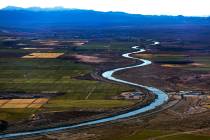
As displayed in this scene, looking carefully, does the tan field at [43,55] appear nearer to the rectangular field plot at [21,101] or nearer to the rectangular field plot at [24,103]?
the rectangular field plot at [24,103]

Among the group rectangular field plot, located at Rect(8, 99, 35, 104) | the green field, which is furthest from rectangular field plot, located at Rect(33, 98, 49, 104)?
the green field

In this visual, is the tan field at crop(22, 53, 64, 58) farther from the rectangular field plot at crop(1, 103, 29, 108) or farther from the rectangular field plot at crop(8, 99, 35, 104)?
the rectangular field plot at crop(1, 103, 29, 108)

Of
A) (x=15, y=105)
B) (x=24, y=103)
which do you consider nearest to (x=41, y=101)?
(x=24, y=103)

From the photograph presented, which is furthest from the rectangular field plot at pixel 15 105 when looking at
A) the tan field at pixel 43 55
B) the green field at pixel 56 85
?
the tan field at pixel 43 55

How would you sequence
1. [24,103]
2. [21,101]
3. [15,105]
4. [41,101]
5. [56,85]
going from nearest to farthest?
[15,105]
[24,103]
[21,101]
[41,101]
[56,85]

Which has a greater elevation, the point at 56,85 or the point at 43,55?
the point at 56,85

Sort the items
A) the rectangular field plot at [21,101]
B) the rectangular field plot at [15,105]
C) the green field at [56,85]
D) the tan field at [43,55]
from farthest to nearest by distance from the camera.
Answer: the tan field at [43,55], the rectangular field plot at [21,101], the green field at [56,85], the rectangular field plot at [15,105]

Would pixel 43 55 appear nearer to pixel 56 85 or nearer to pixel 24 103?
pixel 56 85

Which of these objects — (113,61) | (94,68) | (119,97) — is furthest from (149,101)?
(113,61)

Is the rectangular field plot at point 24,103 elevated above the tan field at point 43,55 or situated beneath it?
elevated above

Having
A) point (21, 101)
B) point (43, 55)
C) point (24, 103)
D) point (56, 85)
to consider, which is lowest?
point (43, 55)
